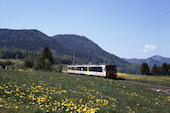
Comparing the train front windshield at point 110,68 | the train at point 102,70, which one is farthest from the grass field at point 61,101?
the train front windshield at point 110,68

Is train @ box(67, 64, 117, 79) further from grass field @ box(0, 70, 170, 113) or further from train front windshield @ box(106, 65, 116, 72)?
grass field @ box(0, 70, 170, 113)

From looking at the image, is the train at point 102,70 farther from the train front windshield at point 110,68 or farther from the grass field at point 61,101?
the grass field at point 61,101

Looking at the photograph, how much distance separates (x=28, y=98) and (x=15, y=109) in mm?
2305

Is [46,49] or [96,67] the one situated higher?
[46,49]

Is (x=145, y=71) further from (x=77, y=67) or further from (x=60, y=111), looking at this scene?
(x=60, y=111)

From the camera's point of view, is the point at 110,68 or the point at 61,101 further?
the point at 110,68

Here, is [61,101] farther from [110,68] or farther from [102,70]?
[110,68]

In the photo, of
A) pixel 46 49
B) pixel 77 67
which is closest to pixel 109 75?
pixel 77 67

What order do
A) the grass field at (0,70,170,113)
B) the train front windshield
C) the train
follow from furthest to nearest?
1. the train front windshield
2. the train
3. the grass field at (0,70,170,113)

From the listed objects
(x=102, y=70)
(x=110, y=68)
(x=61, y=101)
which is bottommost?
(x=61, y=101)

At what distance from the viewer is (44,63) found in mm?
76000

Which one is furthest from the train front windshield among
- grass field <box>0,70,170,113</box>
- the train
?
grass field <box>0,70,170,113</box>

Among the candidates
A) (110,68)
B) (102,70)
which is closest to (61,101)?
(102,70)

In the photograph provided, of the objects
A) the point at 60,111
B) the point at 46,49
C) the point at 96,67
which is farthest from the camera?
the point at 46,49
